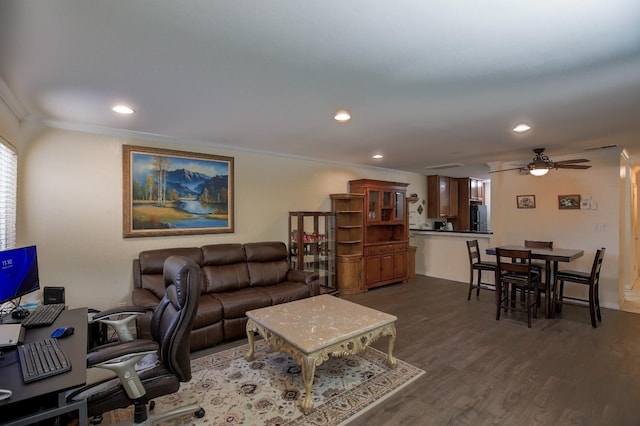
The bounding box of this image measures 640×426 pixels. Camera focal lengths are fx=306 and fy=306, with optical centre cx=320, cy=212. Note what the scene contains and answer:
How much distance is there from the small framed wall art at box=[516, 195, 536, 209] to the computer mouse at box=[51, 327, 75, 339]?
6.29m

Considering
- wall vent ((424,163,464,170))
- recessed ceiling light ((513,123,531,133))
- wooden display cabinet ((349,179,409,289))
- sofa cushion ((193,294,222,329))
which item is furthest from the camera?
wall vent ((424,163,464,170))

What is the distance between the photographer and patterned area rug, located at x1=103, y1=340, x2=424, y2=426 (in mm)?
2129

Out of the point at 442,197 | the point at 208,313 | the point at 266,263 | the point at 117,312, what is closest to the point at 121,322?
the point at 117,312

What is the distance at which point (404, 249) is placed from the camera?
623cm

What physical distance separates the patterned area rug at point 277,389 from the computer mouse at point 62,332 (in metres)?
0.78

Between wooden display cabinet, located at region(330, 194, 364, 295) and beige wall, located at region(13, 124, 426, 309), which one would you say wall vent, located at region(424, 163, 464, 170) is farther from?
beige wall, located at region(13, 124, 426, 309)

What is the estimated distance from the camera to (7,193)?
109 inches

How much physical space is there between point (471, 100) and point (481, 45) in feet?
3.00

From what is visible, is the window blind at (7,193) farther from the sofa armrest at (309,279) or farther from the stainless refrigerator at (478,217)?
the stainless refrigerator at (478,217)

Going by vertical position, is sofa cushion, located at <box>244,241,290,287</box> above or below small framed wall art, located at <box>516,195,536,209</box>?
below

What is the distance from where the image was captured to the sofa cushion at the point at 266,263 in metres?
4.12

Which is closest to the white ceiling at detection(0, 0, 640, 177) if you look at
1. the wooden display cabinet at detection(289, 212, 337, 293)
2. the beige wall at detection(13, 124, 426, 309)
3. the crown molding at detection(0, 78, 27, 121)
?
the crown molding at detection(0, 78, 27, 121)

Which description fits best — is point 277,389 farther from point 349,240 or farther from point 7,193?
point 349,240

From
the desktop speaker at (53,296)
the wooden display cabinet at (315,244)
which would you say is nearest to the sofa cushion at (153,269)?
the desktop speaker at (53,296)
